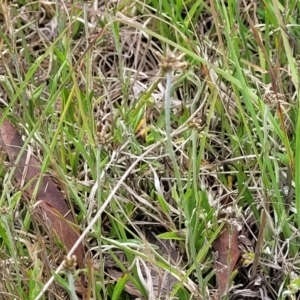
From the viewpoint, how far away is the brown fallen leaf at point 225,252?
1.06m

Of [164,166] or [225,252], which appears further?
[164,166]

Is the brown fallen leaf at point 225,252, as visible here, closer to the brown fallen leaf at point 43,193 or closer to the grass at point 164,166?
the grass at point 164,166

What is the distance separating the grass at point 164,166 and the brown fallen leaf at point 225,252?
0.02m

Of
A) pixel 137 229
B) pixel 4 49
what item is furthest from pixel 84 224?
pixel 4 49

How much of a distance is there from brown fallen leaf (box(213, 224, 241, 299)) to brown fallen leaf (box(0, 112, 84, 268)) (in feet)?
0.72

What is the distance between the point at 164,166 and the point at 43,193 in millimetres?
218

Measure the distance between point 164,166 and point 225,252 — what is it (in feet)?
0.68

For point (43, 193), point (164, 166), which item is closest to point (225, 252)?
point (164, 166)

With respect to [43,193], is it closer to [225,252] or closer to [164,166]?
[164,166]

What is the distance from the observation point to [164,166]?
1.22 metres

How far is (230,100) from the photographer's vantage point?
1.30 metres

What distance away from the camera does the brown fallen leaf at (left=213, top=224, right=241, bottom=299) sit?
1.06 m

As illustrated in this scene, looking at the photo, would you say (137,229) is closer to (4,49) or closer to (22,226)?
(22,226)

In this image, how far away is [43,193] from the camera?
1.18 meters
